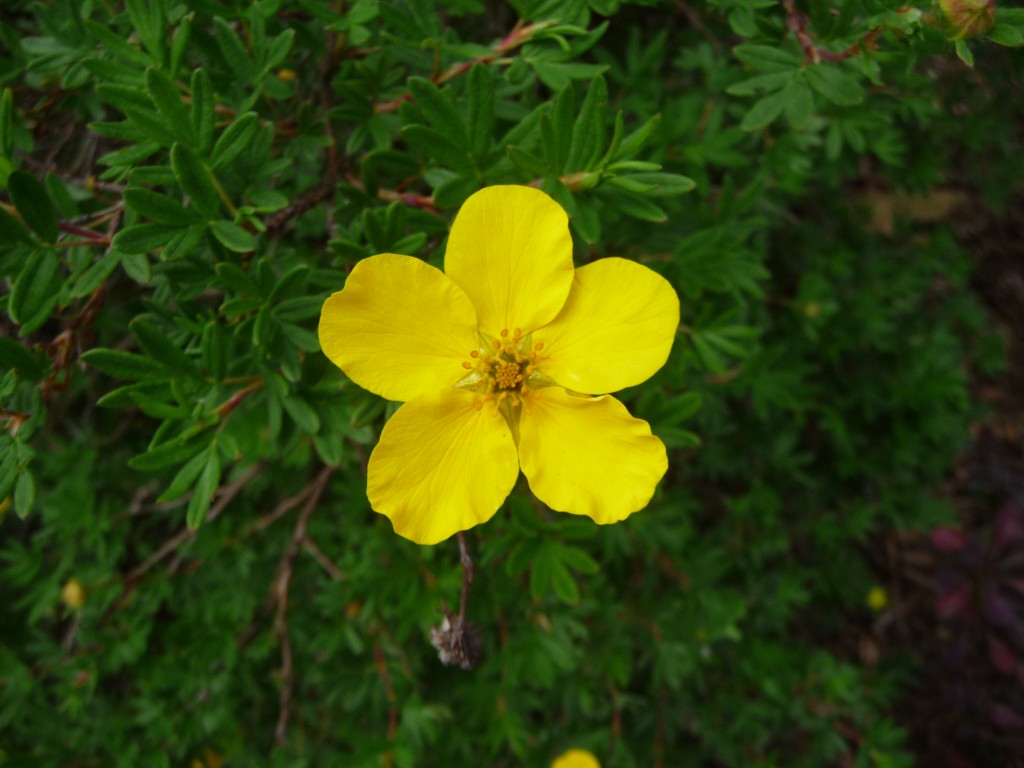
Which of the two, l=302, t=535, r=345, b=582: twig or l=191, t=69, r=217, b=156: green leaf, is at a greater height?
l=191, t=69, r=217, b=156: green leaf

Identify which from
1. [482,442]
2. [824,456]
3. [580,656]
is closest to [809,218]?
[824,456]

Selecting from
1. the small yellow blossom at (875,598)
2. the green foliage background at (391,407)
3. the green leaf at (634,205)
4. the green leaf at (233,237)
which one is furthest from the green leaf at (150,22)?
the small yellow blossom at (875,598)

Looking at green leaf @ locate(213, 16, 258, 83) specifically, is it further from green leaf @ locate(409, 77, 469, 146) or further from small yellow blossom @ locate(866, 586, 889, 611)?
small yellow blossom @ locate(866, 586, 889, 611)

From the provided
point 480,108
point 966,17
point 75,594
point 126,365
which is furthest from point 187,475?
point 966,17

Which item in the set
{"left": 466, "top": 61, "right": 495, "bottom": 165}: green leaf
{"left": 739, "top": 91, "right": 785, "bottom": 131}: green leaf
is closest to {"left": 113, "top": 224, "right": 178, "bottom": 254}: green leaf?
{"left": 466, "top": 61, "right": 495, "bottom": 165}: green leaf

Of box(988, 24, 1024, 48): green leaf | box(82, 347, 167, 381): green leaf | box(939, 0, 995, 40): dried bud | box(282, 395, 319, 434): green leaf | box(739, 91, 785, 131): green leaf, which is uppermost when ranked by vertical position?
box(939, 0, 995, 40): dried bud

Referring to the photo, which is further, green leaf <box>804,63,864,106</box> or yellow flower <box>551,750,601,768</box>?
yellow flower <box>551,750,601,768</box>
